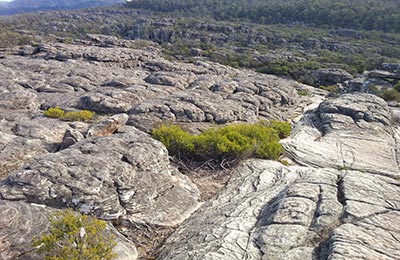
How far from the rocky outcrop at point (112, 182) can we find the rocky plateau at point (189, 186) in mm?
36

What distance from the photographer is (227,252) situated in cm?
917

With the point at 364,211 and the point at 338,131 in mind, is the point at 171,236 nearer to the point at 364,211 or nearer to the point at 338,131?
the point at 364,211

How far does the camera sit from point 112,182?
38.5 feet

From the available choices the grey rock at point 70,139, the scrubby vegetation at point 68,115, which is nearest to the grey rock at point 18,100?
the scrubby vegetation at point 68,115

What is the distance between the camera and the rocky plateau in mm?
9336

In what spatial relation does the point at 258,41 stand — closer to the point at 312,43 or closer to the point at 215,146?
the point at 312,43

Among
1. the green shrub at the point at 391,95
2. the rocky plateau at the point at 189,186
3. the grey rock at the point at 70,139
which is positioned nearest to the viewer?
the rocky plateau at the point at 189,186

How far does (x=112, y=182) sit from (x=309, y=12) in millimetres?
132533

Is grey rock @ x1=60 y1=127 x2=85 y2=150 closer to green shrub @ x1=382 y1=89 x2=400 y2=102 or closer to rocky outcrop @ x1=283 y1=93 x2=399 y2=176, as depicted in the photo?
rocky outcrop @ x1=283 y1=93 x2=399 y2=176

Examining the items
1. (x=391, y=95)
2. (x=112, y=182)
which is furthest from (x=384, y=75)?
(x=112, y=182)

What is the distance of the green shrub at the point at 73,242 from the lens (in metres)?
8.64

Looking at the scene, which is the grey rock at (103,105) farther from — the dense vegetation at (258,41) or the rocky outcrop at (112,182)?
the dense vegetation at (258,41)

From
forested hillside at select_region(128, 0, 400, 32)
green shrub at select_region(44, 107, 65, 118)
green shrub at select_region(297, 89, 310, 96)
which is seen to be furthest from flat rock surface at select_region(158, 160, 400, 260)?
forested hillside at select_region(128, 0, 400, 32)

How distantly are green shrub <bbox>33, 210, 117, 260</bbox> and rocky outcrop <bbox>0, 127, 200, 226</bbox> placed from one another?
5.06 feet
